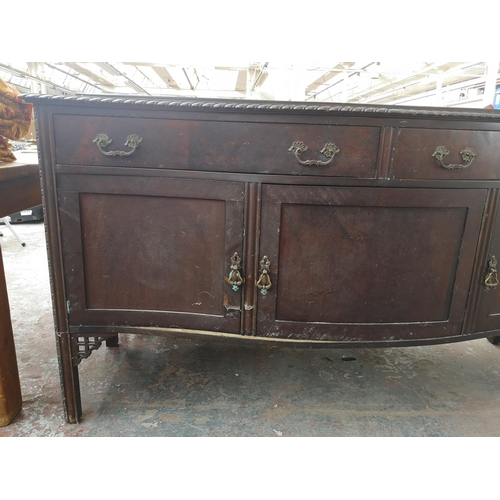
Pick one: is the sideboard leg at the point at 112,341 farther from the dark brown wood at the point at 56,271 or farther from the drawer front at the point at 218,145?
the drawer front at the point at 218,145

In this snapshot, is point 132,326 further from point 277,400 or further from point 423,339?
point 423,339

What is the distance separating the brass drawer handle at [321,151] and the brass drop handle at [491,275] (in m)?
0.73

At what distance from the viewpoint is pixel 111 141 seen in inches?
43.0

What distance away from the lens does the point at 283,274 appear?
3.96 feet

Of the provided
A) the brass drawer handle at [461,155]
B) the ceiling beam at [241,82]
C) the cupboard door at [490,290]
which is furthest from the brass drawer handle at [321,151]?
the ceiling beam at [241,82]

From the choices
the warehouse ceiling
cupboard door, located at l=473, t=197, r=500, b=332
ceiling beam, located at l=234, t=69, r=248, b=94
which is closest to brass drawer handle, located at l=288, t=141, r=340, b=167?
cupboard door, located at l=473, t=197, r=500, b=332

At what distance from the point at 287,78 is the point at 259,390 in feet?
15.4

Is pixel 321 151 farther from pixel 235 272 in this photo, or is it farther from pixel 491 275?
pixel 491 275

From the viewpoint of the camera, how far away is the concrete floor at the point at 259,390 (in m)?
1.32

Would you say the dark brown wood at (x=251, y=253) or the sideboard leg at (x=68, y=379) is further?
the sideboard leg at (x=68, y=379)

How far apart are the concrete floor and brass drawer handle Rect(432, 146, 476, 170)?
0.98 meters

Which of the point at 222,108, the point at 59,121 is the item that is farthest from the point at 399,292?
the point at 59,121

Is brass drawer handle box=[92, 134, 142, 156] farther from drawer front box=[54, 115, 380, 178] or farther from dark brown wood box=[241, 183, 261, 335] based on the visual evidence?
dark brown wood box=[241, 183, 261, 335]

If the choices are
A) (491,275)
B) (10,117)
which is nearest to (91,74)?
(10,117)
